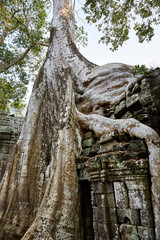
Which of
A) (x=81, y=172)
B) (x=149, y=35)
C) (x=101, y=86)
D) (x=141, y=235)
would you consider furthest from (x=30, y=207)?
(x=149, y=35)

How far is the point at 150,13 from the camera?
15.0 ft

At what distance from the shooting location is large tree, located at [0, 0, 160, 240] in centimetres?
211

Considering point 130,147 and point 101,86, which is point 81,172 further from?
point 101,86

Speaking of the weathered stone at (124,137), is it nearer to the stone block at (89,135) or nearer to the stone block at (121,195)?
the stone block at (121,195)

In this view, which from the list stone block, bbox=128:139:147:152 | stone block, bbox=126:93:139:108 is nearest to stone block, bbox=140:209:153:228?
stone block, bbox=128:139:147:152

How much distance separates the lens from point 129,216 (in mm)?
1695

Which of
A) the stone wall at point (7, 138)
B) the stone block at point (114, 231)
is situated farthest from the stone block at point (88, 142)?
the stone wall at point (7, 138)

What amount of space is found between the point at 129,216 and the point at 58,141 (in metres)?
1.37

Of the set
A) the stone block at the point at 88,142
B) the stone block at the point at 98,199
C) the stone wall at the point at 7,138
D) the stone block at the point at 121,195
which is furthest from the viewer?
the stone wall at the point at 7,138

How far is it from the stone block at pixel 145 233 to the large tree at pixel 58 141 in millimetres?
60

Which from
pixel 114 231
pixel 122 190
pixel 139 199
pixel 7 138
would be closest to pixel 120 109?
pixel 122 190

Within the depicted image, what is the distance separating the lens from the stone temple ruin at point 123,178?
1.66m

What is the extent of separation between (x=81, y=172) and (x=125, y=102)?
44.6 inches

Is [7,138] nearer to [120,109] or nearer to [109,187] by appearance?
[120,109]
